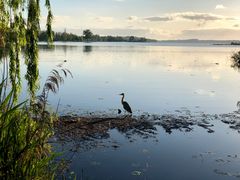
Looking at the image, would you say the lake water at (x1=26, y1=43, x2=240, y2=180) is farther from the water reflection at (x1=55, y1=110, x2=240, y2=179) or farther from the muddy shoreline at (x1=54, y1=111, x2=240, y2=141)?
the muddy shoreline at (x1=54, y1=111, x2=240, y2=141)

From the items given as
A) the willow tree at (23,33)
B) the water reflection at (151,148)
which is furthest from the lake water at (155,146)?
the willow tree at (23,33)

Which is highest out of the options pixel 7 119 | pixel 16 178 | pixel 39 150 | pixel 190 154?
pixel 7 119

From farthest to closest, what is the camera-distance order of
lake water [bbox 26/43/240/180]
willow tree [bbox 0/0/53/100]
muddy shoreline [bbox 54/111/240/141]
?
muddy shoreline [bbox 54/111/240/141], lake water [bbox 26/43/240/180], willow tree [bbox 0/0/53/100]

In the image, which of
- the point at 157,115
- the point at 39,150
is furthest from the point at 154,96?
the point at 39,150

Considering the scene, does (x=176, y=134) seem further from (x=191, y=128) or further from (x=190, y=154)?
(x=190, y=154)

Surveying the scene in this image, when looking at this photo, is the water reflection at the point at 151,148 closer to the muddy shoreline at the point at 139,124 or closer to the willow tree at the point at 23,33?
the muddy shoreline at the point at 139,124

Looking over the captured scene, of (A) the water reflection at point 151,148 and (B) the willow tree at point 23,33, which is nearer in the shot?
(B) the willow tree at point 23,33

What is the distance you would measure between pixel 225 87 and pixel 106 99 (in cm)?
1463

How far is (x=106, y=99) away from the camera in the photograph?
2561 centimetres

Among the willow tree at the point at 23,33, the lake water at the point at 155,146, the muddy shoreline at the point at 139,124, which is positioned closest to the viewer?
the willow tree at the point at 23,33

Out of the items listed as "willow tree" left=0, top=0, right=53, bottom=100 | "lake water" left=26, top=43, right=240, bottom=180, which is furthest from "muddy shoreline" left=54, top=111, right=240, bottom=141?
"willow tree" left=0, top=0, right=53, bottom=100

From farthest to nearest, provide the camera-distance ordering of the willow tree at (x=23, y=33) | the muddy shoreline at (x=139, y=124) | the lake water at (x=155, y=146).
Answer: the muddy shoreline at (x=139, y=124)
the lake water at (x=155, y=146)
the willow tree at (x=23, y=33)

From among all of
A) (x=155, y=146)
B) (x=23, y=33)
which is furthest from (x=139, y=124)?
(x=23, y=33)

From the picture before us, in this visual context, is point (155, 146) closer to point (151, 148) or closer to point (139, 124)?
point (151, 148)
